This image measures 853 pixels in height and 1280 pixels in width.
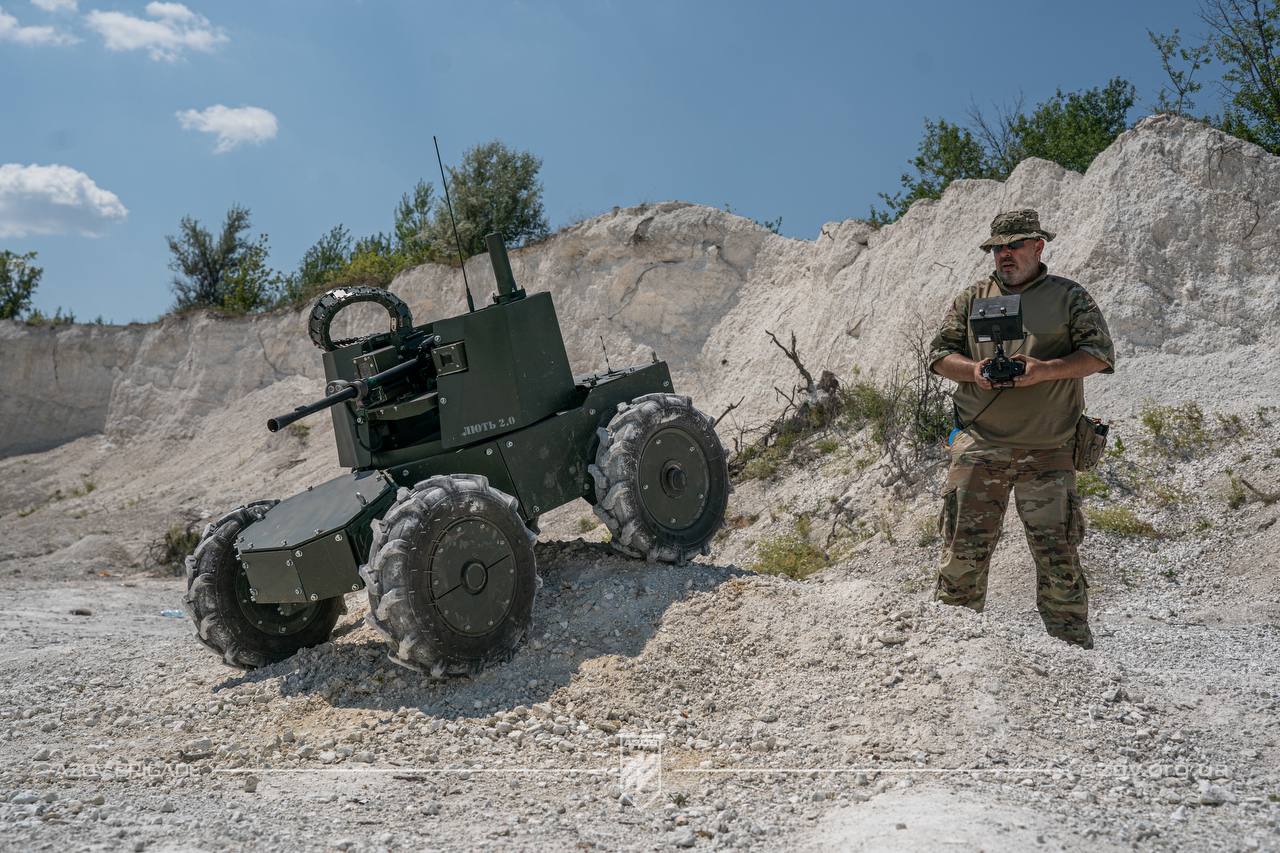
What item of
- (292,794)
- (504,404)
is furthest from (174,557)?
(292,794)

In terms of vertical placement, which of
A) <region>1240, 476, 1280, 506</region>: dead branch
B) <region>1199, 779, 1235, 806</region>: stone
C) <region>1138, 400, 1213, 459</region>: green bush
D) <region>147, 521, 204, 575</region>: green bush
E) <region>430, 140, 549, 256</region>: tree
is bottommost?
<region>1199, 779, 1235, 806</region>: stone

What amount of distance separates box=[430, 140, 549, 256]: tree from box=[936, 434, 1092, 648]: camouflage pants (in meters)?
16.1

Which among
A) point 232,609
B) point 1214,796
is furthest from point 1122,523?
point 232,609

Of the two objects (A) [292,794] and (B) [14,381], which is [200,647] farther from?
(B) [14,381]

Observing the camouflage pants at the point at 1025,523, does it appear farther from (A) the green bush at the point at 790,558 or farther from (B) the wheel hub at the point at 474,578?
Result: (A) the green bush at the point at 790,558

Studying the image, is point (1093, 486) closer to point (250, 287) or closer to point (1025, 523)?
point (1025, 523)

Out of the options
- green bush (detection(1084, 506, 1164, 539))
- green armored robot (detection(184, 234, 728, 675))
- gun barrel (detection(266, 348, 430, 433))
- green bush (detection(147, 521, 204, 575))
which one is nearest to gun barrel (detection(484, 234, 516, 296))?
green armored robot (detection(184, 234, 728, 675))

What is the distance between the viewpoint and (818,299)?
16344mm

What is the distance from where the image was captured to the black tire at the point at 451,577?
18.7 feet

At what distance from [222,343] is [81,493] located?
4.22 metres

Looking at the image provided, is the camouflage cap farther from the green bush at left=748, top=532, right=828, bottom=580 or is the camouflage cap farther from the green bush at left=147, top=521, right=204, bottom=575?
the green bush at left=147, top=521, right=204, bottom=575

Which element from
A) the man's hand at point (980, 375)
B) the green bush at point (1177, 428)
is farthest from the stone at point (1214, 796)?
the green bush at point (1177, 428)

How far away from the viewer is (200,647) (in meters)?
8.29

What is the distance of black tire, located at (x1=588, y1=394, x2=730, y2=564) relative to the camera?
6.96m
